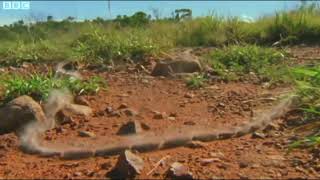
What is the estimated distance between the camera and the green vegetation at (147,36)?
5.49 m

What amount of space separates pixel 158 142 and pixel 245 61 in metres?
1.78

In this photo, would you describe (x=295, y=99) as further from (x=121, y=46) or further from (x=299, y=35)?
(x=299, y=35)

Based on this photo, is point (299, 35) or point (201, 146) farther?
point (299, 35)

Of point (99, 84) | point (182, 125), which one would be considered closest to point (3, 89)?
point (99, 84)

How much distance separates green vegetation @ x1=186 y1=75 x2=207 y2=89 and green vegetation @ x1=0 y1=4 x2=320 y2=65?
916mm

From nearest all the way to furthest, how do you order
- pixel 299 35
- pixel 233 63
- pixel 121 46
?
1. pixel 233 63
2. pixel 121 46
3. pixel 299 35

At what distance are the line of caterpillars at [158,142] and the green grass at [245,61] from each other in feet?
3.58

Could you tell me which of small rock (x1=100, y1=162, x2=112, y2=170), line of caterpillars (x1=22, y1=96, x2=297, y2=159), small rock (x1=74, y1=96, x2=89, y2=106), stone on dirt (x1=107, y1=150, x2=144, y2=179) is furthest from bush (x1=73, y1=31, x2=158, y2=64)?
stone on dirt (x1=107, y1=150, x2=144, y2=179)

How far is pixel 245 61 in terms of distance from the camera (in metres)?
5.00

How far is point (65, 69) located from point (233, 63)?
1337 millimetres

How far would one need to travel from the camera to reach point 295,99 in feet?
12.6

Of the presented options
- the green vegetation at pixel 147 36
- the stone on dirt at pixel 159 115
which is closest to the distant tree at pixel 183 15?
the green vegetation at pixel 147 36

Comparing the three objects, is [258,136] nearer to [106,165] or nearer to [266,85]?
[106,165]

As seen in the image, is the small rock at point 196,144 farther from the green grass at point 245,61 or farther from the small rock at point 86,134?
the green grass at point 245,61
